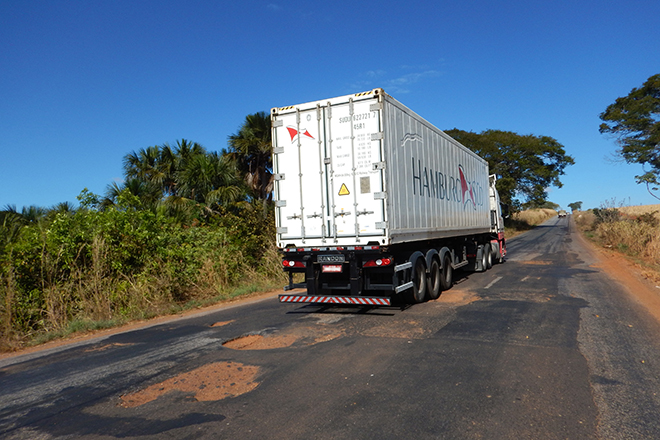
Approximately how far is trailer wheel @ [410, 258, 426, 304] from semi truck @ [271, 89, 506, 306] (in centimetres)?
2

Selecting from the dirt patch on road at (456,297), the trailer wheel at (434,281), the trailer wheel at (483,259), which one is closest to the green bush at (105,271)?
the trailer wheel at (434,281)

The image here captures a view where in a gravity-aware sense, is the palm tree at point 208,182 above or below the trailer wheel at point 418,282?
above

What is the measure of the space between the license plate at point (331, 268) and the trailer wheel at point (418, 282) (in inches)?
66.8

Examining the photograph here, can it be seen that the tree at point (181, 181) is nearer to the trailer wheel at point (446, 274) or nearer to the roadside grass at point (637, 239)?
the trailer wheel at point (446, 274)

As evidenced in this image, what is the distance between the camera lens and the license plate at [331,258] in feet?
25.8

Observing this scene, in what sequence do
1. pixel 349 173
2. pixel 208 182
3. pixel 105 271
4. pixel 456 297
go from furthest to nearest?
1. pixel 208 182
2. pixel 105 271
3. pixel 456 297
4. pixel 349 173

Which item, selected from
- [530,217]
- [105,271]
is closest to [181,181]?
[105,271]

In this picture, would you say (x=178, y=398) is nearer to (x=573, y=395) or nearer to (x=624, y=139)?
(x=573, y=395)

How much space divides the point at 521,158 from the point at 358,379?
4115 centimetres

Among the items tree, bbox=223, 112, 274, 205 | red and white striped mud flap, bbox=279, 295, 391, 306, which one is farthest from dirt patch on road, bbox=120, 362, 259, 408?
tree, bbox=223, 112, 274, 205

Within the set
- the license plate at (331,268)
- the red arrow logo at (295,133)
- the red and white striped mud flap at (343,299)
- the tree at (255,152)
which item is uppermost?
the tree at (255,152)

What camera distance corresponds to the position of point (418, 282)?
8891mm

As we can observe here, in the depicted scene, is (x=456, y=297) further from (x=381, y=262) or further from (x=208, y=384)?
(x=208, y=384)

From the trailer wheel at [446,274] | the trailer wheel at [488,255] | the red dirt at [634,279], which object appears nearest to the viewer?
the red dirt at [634,279]
